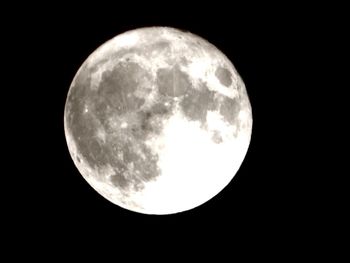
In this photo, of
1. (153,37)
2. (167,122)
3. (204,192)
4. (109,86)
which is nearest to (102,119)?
(109,86)

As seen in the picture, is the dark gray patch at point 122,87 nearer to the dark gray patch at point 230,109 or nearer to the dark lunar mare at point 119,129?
the dark lunar mare at point 119,129

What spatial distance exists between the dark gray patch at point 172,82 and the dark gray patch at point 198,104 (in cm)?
7

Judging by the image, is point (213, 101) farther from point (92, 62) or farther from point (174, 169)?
point (92, 62)

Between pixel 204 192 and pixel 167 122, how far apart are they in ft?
2.86

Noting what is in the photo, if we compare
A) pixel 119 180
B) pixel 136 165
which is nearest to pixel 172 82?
pixel 136 165

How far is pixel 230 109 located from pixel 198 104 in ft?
1.19

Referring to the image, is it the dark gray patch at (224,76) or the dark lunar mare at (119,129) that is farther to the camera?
the dark gray patch at (224,76)

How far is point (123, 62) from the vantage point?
3.88 m

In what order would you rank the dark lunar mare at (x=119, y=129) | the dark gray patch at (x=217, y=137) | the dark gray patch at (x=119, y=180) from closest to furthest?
the dark lunar mare at (x=119, y=129) → the dark gray patch at (x=217, y=137) → the dark gray patch at (x=119, y=180)

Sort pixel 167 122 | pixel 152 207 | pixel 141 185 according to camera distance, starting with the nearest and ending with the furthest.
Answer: pixel 167 122
pixel 141 185
pixel 152 207

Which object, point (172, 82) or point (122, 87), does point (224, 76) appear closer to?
point (172, 82)

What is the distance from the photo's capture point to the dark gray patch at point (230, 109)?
3.96 metres

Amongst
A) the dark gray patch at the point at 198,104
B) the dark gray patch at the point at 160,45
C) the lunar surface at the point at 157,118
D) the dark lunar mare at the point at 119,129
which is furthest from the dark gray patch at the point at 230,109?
the dark gray patch at the point at 160,45

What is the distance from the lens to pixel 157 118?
12.2 feet
